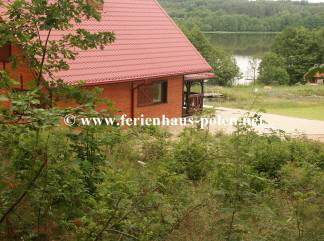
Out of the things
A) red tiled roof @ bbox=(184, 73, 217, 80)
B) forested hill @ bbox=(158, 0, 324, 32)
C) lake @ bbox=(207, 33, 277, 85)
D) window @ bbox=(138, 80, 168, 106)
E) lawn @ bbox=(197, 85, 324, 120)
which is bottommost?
lawn @ bbox=(197, 85, 324, 120)

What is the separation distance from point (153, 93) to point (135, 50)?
69.5 inches

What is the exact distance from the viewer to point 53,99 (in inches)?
219

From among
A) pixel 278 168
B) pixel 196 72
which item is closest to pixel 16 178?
pixel 278 168

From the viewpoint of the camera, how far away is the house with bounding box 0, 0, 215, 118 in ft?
53.6

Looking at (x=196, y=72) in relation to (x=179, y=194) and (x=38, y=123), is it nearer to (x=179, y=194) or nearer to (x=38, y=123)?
(x=179, y=194)

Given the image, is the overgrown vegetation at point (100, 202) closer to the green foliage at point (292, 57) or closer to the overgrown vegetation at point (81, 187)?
the overgrown vegetation at point (81, 187)

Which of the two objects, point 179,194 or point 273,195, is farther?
point 273,195

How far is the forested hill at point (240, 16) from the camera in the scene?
97.4 meters

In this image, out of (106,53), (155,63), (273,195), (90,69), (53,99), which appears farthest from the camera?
(155,63)

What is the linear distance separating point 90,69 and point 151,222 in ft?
39.1

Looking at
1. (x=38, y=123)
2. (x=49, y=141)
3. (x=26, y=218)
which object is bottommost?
(x=26, y=218)

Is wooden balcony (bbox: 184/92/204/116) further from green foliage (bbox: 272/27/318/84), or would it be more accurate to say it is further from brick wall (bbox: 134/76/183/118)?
green foliage (bbox: 272/27/318/84)

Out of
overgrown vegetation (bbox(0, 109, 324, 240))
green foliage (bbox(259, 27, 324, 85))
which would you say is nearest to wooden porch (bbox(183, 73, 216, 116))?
overgrown vegetation (bbox(0, 109, 324, 240))

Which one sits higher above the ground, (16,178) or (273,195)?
(16,178)
